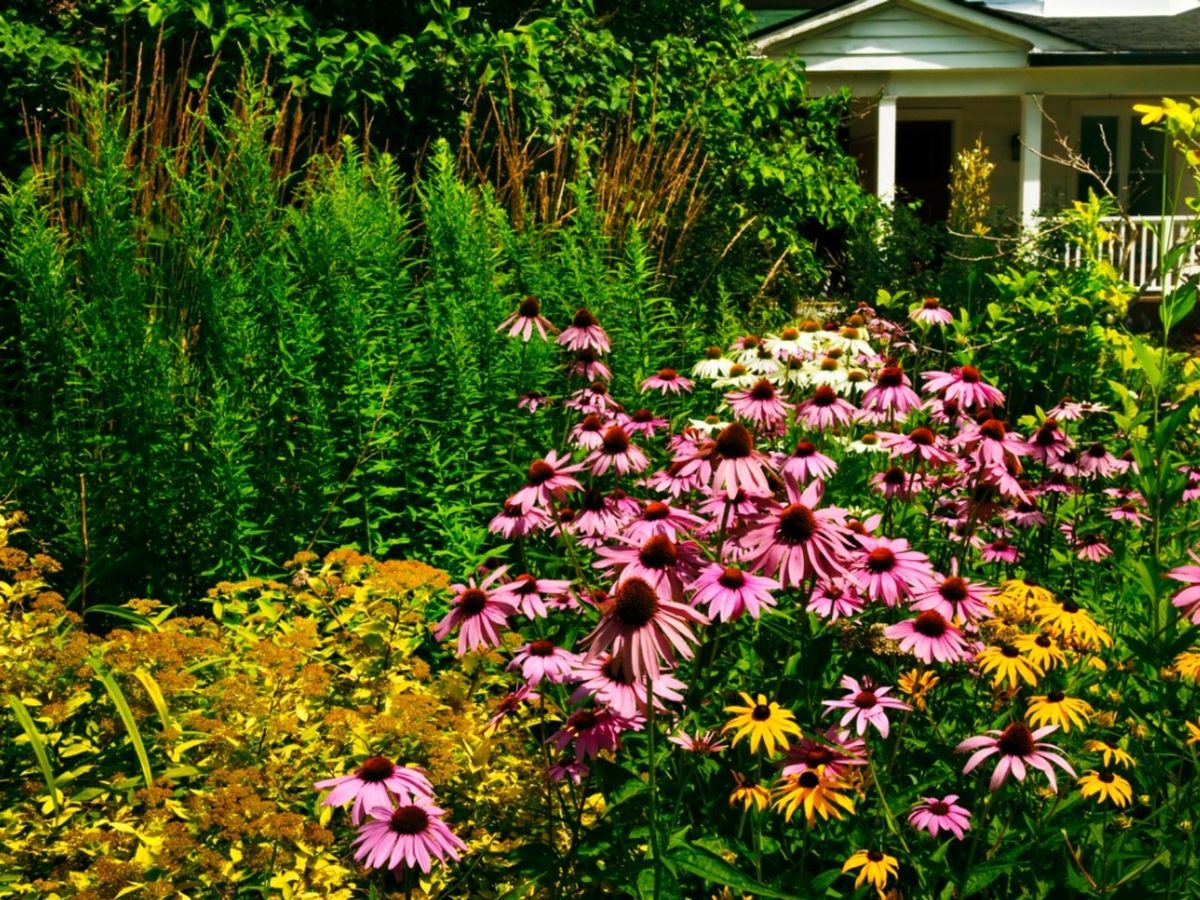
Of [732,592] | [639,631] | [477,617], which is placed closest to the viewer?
[639,631]

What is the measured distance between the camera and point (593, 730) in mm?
2051

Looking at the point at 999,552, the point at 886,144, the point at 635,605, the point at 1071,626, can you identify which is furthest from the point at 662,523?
the point at 886,144

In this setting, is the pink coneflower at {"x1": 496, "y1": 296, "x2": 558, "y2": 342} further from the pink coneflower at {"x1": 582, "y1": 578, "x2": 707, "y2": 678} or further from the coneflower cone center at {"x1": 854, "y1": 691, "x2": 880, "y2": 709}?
the pink coneflower at {"x1": 582, "y1": 578, "x2": 707, "y2": 678}

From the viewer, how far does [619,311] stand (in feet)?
16.3

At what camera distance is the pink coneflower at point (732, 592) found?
76.1 inches

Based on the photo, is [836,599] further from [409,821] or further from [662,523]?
[409,821]

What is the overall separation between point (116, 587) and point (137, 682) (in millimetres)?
1306

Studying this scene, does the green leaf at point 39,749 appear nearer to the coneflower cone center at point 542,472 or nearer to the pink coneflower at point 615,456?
the coneflower cone center at point 542,472

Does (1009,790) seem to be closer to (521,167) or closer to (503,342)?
(503,342)

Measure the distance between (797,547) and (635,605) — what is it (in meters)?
0.39

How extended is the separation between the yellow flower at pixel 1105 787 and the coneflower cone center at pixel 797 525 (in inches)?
29.6

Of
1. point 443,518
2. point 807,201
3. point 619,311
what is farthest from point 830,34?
point 443,518

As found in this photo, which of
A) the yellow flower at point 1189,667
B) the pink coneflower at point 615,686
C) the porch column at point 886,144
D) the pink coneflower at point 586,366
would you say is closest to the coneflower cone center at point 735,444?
the pink coneflower at point 615,686

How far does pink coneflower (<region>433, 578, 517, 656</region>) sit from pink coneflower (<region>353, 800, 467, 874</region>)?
35cm
